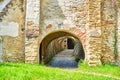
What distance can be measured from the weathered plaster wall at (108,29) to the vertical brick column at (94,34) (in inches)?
13.1

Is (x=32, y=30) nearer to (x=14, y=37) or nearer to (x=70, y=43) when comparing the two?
(x=14, y=37)

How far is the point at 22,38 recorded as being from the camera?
567 inches

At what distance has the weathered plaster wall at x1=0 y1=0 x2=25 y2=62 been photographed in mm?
14289

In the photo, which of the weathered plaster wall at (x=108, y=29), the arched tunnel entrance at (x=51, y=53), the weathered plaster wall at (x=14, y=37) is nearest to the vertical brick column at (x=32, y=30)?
the weathered plaster wall at (x=14, y=37)

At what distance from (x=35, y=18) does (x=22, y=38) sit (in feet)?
3.88

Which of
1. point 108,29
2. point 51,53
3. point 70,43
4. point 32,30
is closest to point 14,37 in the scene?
point 32,30

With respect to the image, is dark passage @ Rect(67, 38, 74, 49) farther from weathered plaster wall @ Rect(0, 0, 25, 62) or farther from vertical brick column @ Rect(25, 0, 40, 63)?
vertical brick column @ Rect(25, 0, 40, 63)

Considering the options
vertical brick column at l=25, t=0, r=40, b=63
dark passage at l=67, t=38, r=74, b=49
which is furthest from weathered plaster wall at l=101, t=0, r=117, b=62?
dark passage at l=67, t=38, r=74, b=49

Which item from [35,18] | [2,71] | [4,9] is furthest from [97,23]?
[2,71]

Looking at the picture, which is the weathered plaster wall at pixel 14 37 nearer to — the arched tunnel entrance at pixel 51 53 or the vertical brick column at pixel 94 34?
the arched tunnel entrance at pixel 51 53

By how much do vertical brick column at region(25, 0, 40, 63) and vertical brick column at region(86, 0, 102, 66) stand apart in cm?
230

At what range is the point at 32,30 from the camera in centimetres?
1381

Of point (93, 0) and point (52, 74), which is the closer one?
point (52, 74)

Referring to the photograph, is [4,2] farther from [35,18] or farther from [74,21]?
[74,21]
